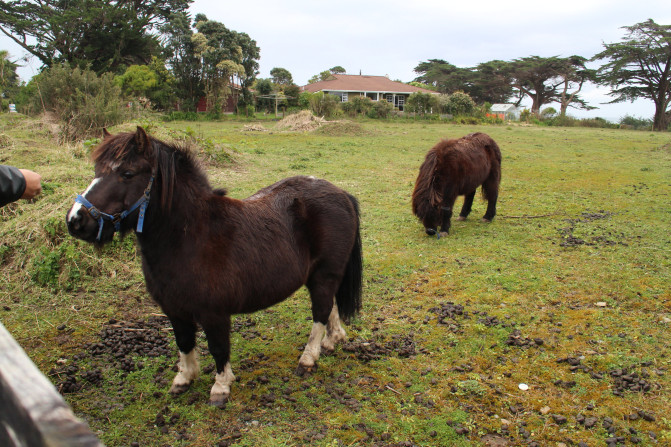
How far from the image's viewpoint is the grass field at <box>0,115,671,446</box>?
3.24m

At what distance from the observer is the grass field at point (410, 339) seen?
10.6 feet

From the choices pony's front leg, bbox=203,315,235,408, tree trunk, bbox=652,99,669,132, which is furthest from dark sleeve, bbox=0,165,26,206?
tree trunk, bbox=652,99,669,132

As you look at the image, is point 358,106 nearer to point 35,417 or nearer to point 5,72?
point 5,72

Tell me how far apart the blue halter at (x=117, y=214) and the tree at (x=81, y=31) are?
40.0 meters

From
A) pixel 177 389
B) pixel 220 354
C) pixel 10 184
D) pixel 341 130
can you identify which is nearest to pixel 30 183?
pixel 10 184

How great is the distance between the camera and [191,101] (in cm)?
4000

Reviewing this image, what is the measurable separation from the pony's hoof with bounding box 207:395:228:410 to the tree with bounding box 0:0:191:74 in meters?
40.4

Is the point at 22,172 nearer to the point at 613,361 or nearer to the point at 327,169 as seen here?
the point at 613,361

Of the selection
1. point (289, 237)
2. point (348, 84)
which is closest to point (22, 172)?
point (289, 237)

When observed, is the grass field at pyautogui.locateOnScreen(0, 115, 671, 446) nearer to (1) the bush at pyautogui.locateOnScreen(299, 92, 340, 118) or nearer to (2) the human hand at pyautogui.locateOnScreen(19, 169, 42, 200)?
(2) the human hand at pyautogui.locateOnScreen(19, 169, 42, 200)

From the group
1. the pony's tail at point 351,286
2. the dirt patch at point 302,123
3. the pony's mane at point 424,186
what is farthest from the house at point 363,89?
the pony's tail at point 351,286

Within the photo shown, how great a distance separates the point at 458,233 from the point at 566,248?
5.89 feet

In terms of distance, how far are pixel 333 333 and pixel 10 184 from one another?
305 cm

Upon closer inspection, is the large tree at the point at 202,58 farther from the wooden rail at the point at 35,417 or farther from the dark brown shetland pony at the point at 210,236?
the wooden rail at the point at 35,417
